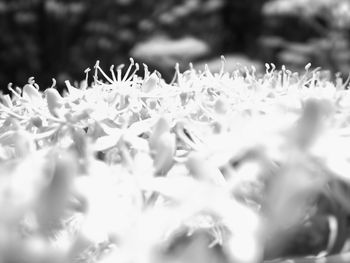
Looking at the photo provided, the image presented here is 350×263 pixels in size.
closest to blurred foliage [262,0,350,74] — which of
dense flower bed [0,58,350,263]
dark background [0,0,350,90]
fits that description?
dark background [0,0,350,90]

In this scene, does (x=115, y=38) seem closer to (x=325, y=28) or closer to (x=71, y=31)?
(x=71, y=31)

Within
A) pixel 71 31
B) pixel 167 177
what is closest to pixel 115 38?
pixel 71 31

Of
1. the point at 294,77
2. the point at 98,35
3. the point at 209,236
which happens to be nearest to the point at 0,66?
the point at 98,35

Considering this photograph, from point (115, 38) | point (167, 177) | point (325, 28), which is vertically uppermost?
point (115, 38)

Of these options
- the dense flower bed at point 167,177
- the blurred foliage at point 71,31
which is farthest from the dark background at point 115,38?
the dense flower bed at point 167,177

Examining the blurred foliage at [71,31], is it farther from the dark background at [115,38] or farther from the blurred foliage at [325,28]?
the blurred foliage at [325,28]
